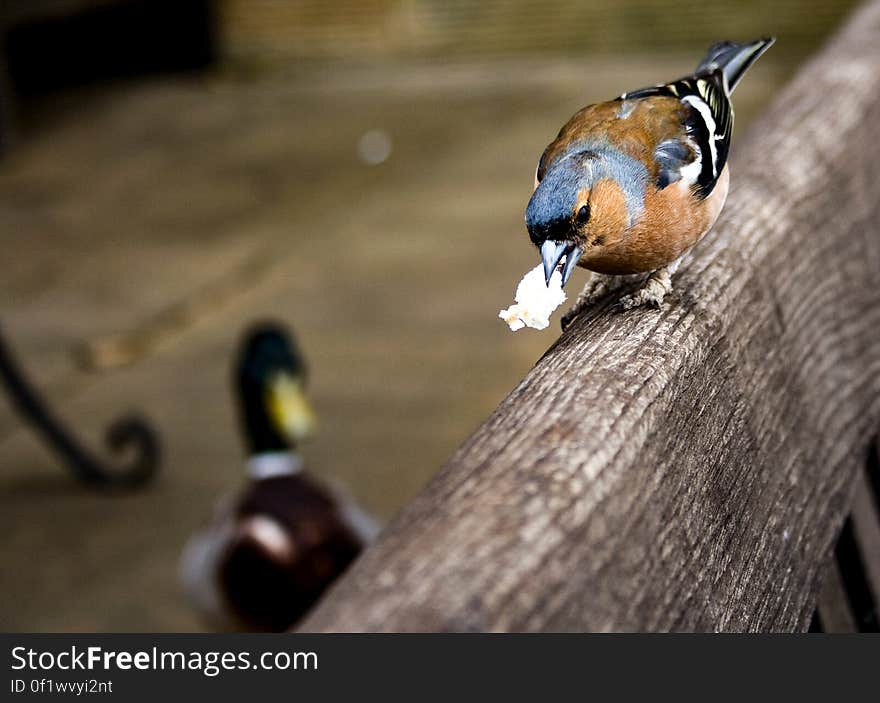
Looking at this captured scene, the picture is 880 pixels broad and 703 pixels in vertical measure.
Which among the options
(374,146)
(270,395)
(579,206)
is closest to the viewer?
(579,206)

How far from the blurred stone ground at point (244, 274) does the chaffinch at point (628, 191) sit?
2619mm

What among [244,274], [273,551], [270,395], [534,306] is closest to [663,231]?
[534,306]

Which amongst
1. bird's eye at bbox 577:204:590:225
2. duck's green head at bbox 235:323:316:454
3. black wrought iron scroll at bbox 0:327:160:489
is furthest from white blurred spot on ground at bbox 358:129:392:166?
bird's eye at bbox 577:204:590:225

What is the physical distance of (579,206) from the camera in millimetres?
1372

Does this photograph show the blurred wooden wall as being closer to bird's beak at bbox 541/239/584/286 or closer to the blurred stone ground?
the blurred stone ground

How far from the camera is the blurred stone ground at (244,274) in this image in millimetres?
4371

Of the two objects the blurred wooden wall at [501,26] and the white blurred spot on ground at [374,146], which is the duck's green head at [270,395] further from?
the blurred wooden wall at [501,26]

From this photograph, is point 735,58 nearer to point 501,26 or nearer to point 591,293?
point 591,293

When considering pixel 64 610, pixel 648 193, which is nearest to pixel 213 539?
pixel 64 610

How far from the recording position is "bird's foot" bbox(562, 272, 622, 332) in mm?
1457

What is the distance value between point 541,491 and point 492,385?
13.4 feet

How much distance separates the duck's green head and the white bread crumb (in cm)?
222

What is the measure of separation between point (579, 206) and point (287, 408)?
7.32 ft
